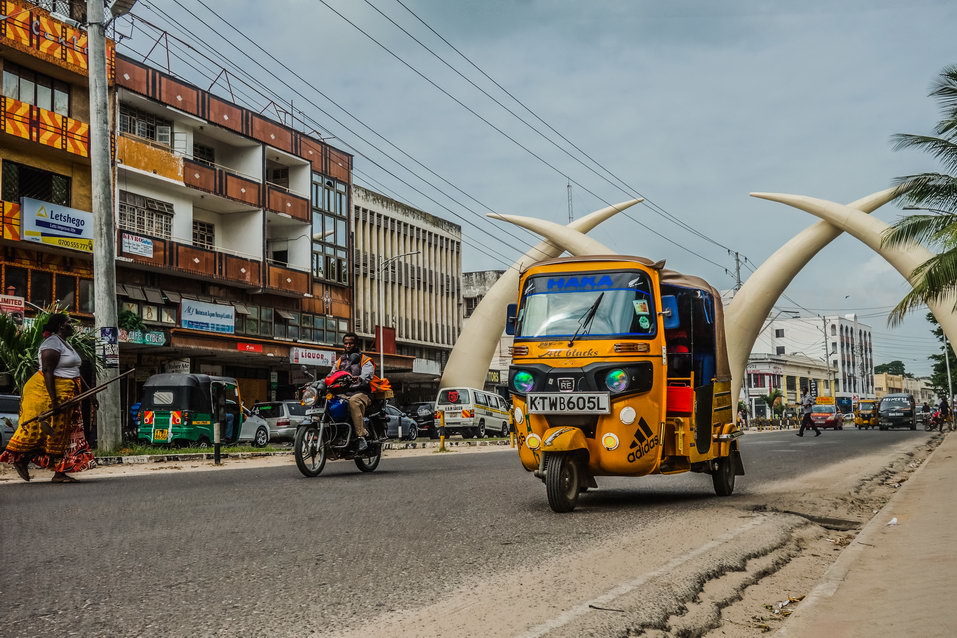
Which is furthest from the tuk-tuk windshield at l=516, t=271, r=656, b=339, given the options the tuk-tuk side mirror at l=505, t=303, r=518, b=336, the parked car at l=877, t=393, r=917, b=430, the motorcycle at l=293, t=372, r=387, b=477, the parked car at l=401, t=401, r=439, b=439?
the parked car at l=877, t=393, r=917, b=430

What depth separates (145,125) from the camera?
35.9m

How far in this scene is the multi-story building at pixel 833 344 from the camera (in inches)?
4823

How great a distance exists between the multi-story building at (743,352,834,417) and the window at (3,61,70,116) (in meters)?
75.8

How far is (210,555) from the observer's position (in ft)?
19.5

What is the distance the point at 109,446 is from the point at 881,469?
14544 mm

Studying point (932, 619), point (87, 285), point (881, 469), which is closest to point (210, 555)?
point (932, 619)

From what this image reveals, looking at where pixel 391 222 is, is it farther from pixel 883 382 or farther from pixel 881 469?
pixel 883 382

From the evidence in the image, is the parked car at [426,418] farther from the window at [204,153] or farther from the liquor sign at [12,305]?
the liquor sign at [12,305]

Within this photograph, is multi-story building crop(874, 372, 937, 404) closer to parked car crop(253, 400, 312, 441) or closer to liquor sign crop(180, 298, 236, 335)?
liquor sign crop(180, 298, 236, 335)

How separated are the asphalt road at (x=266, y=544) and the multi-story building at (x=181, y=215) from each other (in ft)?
68.8

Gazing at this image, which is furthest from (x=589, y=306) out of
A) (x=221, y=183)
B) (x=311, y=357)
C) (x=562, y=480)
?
(x=311, y=357)

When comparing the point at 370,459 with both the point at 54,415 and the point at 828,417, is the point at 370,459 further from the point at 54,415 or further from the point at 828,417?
the point at 828,417

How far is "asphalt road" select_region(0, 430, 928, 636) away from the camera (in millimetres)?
4449

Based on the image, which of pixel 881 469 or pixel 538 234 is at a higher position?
pixel 538 234
